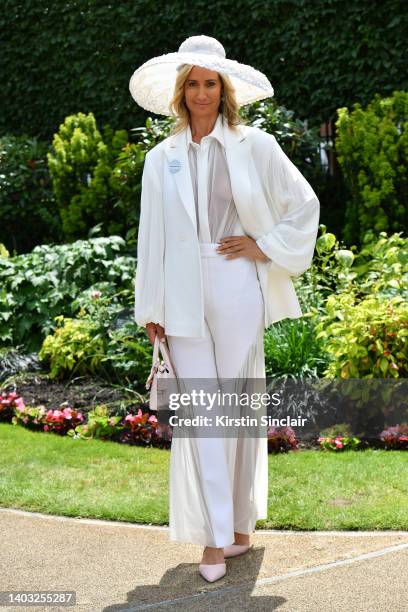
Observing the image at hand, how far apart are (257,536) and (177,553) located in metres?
0.37

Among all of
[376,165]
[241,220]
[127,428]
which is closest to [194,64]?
[241,220]

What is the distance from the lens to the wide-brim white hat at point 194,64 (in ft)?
12.3

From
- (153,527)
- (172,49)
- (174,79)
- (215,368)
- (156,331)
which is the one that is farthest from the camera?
(172,49)

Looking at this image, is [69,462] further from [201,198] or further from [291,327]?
[201,198]

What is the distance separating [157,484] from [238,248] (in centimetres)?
163

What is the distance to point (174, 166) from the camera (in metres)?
3.80

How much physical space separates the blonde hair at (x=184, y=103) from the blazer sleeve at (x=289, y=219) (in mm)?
191

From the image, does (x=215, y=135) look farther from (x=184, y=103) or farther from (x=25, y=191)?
(x=25, y=191)

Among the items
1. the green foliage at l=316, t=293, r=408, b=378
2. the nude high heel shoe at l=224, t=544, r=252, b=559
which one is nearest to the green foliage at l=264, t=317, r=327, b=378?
the green foliage at l=316, t=293, r=408, b=378

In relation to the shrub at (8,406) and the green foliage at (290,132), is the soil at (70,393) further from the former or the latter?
the green foliage at (290,132)

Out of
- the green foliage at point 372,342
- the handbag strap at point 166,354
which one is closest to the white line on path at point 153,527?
the handbag strap at point 166,354

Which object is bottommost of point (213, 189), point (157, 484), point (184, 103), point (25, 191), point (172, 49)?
point (157, 484)

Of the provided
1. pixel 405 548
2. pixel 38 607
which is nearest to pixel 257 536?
pixel 405 548

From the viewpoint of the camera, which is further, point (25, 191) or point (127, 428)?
point (25, 191)
